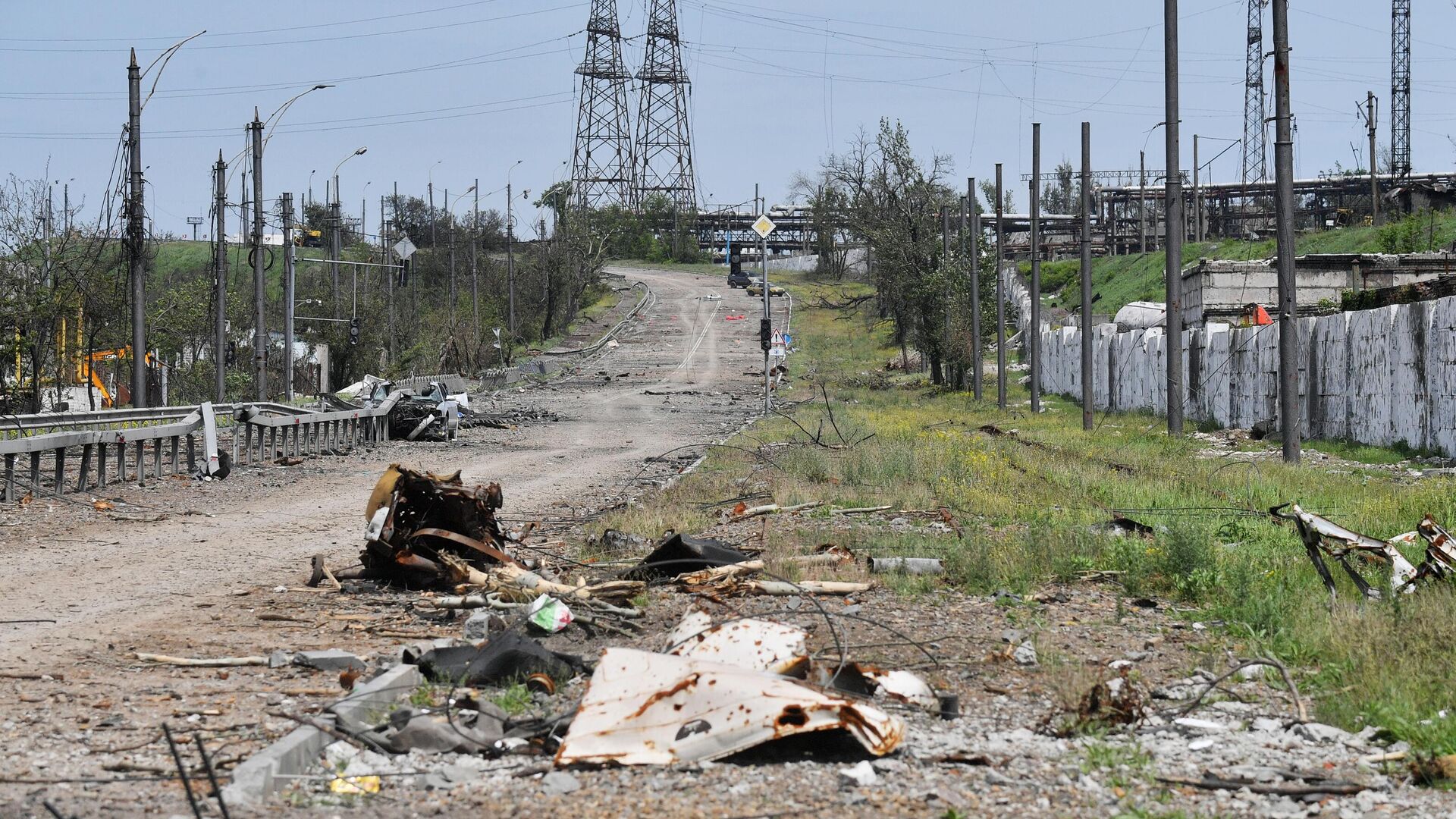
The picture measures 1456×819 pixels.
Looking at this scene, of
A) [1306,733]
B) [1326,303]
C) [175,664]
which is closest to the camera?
[1306,733]

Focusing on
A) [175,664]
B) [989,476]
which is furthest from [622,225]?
[175,664]

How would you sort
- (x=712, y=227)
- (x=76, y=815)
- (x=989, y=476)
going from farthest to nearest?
1. (x=712, y=227)
2. (x=989, y=476)
3. (x=76, y=815)

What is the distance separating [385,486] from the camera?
10.7m

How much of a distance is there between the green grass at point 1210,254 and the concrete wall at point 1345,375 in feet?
60.4

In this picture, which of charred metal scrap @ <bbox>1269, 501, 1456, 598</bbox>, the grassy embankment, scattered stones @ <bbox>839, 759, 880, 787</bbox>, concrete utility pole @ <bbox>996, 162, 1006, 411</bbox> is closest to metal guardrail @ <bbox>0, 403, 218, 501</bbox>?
the grassy embankment

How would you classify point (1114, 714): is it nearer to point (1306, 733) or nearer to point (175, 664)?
point (1306, 733)

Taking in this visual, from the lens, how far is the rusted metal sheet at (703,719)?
5332mm

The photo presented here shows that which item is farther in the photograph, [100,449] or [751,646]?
[100,449]

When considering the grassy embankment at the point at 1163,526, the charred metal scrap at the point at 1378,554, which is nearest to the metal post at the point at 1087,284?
the grassy embankment at the point at 1163,526

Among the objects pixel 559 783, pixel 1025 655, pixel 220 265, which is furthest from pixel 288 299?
pixel 559 783

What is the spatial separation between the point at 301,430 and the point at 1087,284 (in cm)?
1891

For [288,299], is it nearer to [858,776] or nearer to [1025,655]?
[1025,655]

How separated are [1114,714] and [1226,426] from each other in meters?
26.1

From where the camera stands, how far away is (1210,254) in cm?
7156
